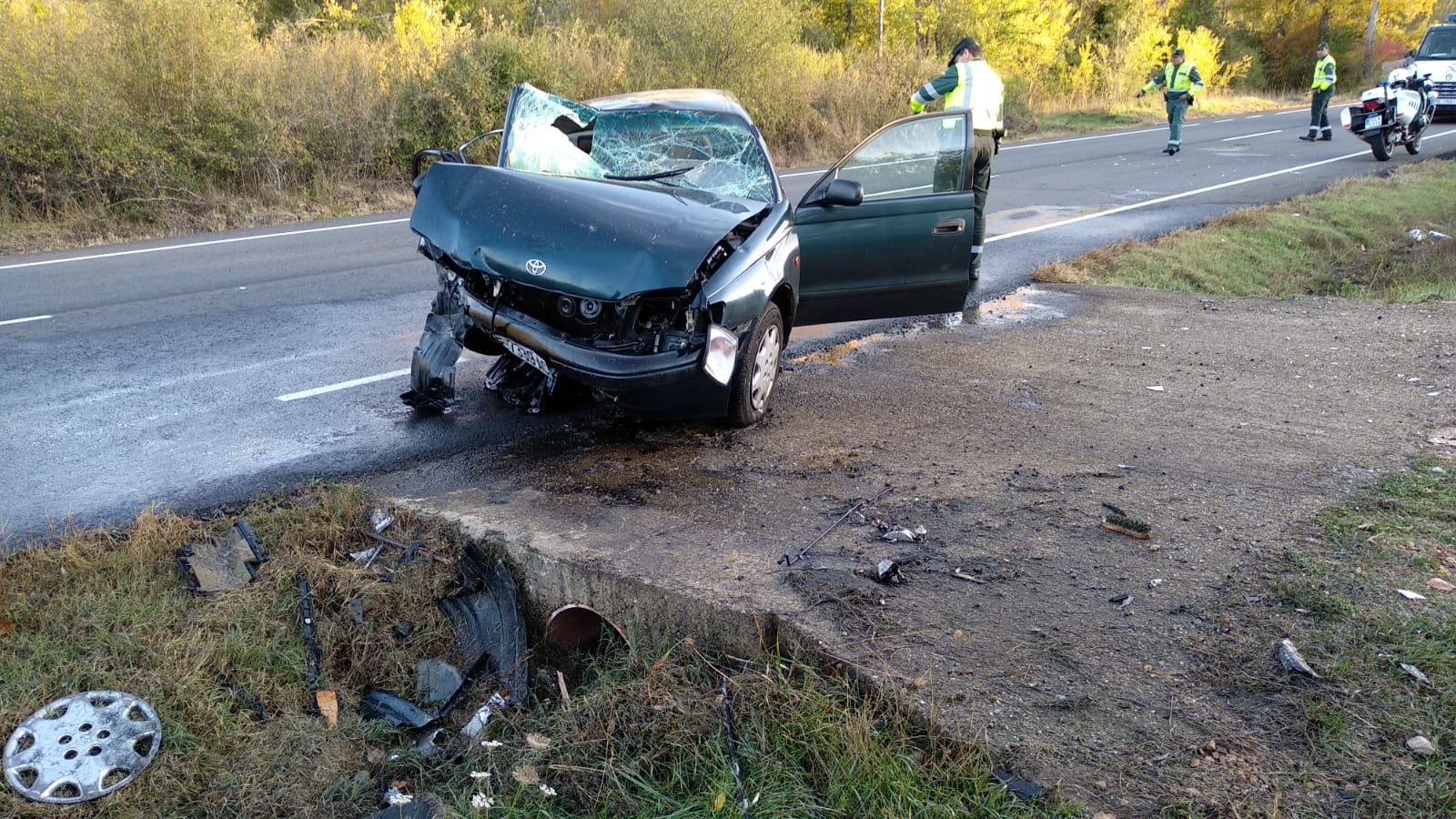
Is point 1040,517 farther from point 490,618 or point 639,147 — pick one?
point 639,147

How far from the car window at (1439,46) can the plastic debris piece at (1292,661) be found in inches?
1063

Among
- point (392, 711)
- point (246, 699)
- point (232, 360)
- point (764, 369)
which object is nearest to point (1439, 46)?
point (764, 369)

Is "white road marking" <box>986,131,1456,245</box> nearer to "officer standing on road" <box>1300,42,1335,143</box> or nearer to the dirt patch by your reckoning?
"officer standing on road" <box>1300,42,1335,143</box>

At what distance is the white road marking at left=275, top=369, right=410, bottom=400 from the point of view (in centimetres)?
574

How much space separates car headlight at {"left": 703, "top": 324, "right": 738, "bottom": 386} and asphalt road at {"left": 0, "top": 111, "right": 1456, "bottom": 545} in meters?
1.29

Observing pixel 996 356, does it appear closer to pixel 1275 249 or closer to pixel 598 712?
pixel 598 712

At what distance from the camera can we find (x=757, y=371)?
511cm

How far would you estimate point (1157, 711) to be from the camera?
2902 millimetres

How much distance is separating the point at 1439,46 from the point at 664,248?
27055mm

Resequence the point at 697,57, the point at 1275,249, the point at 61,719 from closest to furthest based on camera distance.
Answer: the point at 61,719, the point at 1275,249, the point at 697,57

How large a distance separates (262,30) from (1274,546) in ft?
60.8

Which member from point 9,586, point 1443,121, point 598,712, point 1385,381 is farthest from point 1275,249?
point 1443,121

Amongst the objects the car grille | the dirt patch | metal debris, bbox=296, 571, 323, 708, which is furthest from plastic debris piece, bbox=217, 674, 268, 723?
the car grille

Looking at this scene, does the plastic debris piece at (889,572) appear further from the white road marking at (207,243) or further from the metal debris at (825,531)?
the white road marking at (207,243)
